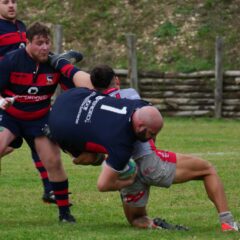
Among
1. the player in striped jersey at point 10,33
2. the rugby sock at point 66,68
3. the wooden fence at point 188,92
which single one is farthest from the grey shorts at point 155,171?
the wooden fence at point 188,92

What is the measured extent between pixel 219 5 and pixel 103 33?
318cm

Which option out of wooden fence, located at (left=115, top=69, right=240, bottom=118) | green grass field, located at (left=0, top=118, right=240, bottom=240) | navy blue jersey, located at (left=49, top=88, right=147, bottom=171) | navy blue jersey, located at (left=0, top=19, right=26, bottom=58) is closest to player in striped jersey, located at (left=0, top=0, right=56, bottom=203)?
navy blue jersey, located at (left=0, top=19, right=26, bottom=58)

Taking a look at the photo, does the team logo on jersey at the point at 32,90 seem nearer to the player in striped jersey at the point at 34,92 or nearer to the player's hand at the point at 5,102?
the player in striped jersey at the point at 34,92

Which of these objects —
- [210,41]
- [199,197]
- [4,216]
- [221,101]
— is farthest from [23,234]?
[210,41]

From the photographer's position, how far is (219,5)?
26688mm

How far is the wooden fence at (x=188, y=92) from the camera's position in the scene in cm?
2430

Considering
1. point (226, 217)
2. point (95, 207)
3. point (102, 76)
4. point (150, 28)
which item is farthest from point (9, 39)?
point (150, 28)

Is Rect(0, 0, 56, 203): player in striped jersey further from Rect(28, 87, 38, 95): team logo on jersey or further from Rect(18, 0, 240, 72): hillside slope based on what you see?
Rect(18, 0, 240, 72): hillside slope

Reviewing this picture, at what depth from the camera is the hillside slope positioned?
84.4 ft

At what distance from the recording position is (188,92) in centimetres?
2472

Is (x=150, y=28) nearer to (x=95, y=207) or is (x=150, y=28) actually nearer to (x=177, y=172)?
(x=95, y=207)

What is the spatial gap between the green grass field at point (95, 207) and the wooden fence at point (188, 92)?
8179 mm

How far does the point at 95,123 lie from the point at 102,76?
0.66 m

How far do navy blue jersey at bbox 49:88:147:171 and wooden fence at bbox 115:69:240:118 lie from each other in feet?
52.5
